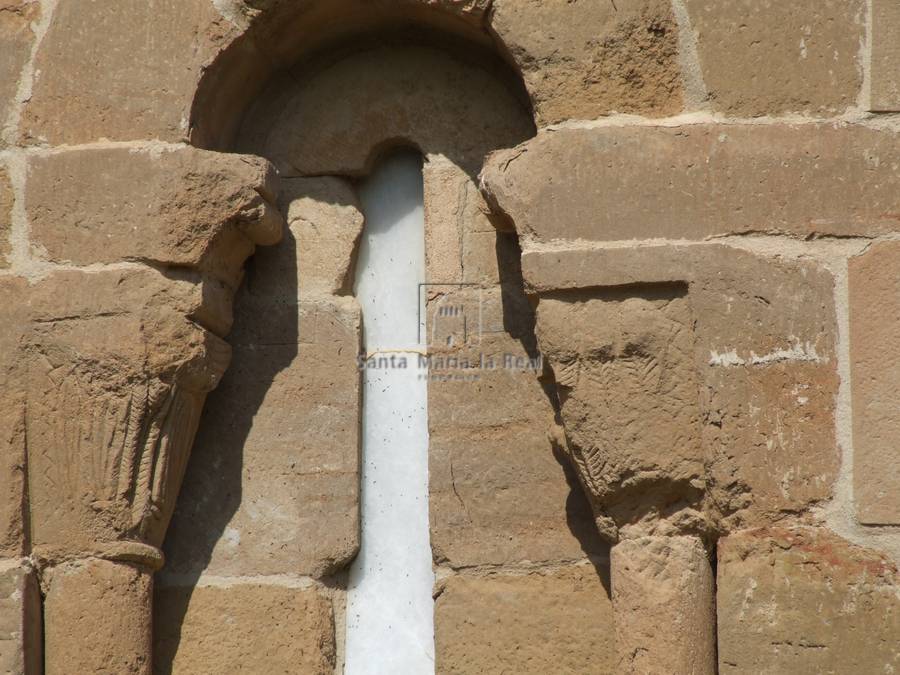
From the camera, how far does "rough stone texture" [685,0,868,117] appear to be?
337 cm

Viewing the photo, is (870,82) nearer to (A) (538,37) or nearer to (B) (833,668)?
(A) (538,37)

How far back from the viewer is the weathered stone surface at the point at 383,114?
3.85m

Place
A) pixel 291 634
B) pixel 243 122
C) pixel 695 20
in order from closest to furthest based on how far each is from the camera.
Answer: pixel 695 20, pixel 291 634, pixel 243 122

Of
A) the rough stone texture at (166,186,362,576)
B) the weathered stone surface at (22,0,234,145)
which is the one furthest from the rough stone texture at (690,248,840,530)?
the weathered stone surface at (22,0,234,145)

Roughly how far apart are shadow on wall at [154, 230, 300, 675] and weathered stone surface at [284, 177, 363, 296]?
3 cm

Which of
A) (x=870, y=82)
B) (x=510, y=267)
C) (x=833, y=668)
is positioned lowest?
(x=833, y=668)

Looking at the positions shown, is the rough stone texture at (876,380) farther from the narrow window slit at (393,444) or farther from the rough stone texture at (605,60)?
the narrow window slit at (393,444)

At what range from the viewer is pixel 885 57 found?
11.0 ft

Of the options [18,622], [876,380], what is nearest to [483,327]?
[876,380]

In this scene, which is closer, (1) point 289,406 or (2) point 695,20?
(2) point 695,20

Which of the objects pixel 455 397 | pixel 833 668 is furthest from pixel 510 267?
pixel 833 668

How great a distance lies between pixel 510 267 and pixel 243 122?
2.57 feet

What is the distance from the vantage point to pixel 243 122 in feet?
12.9

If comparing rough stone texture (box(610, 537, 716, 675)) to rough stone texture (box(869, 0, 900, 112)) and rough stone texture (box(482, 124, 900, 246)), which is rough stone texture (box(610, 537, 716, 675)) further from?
rough stone texture (box(869, 0, 900, 112))
